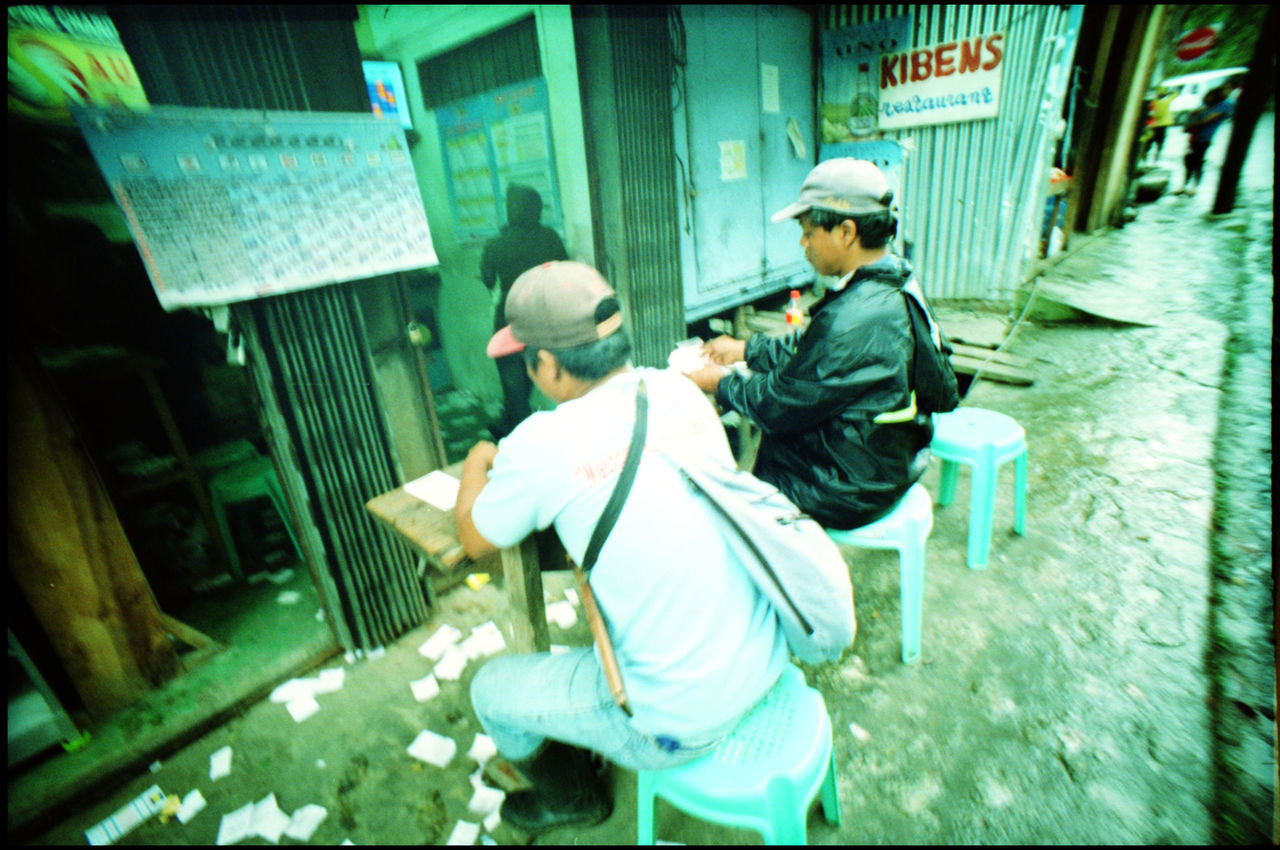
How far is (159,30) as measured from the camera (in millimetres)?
2002

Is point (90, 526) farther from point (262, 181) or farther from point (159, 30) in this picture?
point (159, 30)

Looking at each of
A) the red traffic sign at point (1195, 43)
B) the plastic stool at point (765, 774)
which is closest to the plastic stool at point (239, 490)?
the plastic stool at point (765, 774)

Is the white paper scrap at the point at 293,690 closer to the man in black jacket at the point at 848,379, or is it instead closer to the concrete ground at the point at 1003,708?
the concrete ground at the point at 1003,708

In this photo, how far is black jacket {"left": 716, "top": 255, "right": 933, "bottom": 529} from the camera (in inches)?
90.4

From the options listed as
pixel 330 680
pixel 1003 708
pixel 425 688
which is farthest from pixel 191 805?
pixel 1003 708

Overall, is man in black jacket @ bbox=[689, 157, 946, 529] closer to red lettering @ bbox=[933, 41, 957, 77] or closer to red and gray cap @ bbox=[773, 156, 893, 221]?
red and gray cap @ bbox=[773, 156, 893, 221]

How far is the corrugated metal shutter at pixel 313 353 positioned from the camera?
6.84 feet

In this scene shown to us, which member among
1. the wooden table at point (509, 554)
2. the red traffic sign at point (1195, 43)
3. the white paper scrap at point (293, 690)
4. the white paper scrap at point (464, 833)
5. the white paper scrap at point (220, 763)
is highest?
the red traffic sign at point (1195, 43)

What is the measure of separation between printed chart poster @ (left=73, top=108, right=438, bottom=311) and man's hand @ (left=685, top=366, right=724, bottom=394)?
4.76 feet

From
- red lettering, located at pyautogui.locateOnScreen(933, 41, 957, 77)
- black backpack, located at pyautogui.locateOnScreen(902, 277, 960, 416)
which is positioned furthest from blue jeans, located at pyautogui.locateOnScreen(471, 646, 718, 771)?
red lettering, located at pyautogui.locateOnScreen(933, 41, 957, 77)

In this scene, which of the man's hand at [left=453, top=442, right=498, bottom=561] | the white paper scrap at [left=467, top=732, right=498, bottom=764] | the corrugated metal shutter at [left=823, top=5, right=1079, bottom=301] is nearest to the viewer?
A: the man's hand at [left=453, top=442, right=498, bottom=561]

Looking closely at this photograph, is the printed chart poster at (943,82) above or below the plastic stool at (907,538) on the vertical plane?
above

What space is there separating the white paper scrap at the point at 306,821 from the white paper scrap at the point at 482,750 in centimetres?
58

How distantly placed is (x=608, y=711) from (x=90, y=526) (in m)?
2.44
